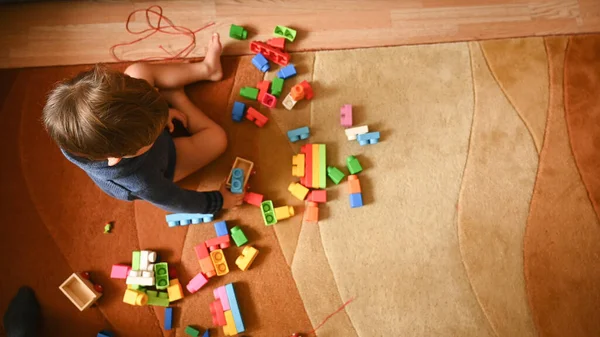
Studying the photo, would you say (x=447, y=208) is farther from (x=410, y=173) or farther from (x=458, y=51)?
(x=458, y=51)

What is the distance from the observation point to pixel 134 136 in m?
0.81

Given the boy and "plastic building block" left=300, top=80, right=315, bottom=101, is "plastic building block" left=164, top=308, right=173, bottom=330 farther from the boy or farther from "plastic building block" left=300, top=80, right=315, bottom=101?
"plastic building block" left=300, top=80, right=315, bottom=101

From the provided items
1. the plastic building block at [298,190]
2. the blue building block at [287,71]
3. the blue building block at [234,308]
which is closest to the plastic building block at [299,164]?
the plastic building block at [298,190]

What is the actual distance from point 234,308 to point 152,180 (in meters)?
0.44

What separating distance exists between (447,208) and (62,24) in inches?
48.5

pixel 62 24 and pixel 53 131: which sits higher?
pixel 62 24

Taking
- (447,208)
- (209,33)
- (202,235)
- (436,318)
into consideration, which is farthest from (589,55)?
(202,235)

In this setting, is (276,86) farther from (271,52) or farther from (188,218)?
(188,218)

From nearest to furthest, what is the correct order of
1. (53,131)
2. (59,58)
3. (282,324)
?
(53,131) → (282,324) → (59,58)

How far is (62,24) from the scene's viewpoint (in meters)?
1.35

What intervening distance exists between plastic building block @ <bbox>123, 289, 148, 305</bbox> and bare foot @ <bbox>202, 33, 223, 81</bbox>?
61 centimetres

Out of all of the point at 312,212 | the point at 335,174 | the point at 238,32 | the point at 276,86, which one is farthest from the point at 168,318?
the point at 238,32

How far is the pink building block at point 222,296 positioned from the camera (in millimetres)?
1214

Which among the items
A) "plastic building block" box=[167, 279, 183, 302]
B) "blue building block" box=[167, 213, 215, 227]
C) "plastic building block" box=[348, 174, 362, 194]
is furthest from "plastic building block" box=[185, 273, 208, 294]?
"plastic building block" box=[348, 174, 362, 194]
